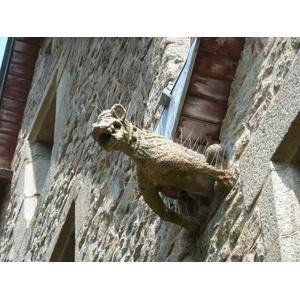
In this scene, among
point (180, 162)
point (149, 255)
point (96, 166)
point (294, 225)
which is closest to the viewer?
point (294, 225)

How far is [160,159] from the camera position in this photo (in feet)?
11.9

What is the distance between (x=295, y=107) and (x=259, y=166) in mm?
355

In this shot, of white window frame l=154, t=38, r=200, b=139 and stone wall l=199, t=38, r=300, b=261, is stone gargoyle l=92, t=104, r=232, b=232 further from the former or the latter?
white window frame l=154, t=38, r=200, b=139

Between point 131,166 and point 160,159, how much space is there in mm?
1434

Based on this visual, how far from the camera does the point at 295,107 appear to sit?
3.07 metres

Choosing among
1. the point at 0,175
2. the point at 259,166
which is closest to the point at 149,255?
the point at 259,166

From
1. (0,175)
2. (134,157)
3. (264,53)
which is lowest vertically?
(0,175)

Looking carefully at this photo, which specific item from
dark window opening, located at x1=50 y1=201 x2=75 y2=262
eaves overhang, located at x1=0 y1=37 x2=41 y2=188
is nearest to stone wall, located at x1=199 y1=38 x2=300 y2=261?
dark window opening, located at x1=50 y1=201 x2=75 y2=262

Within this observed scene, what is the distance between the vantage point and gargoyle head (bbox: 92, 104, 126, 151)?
3529mm

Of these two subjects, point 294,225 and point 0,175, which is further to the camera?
point 0,175

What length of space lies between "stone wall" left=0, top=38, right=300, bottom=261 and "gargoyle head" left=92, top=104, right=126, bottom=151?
22.1 inches

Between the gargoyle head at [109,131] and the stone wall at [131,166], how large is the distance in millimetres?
562
